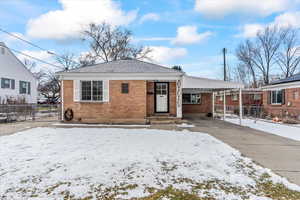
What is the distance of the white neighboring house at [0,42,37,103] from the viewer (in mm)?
19953

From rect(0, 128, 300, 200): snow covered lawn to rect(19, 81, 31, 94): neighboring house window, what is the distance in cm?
1970

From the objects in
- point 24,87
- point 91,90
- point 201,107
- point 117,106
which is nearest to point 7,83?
point 24,87

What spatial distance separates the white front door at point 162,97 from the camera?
12.6 m

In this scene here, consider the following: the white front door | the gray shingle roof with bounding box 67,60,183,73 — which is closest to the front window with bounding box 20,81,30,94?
the gray shingle roof with bounding box 67,60,183,73

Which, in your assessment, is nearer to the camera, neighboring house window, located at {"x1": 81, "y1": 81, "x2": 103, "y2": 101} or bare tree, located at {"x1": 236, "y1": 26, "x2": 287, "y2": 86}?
neighboring house window, located at {"x1": 81, "y1": 81, "x2": 103, "y2": 101}

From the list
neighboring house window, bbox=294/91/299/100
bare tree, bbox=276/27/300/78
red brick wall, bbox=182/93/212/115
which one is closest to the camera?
neighboring house window, bbox=294/91/299/100

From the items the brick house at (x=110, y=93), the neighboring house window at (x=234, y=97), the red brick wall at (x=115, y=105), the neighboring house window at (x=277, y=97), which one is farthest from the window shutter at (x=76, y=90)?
the neighboring house window at (x=234, y=97)

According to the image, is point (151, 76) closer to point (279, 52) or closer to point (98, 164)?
point (98, 164)

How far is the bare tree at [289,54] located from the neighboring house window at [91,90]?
2883 cm

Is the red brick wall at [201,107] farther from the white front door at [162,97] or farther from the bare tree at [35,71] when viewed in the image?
the bare tree at [35,71]

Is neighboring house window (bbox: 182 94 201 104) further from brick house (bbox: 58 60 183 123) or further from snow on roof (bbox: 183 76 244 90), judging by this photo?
snow on roof (bbox: 183 76 244 90)

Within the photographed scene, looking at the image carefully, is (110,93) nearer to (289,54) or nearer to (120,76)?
(120,76)

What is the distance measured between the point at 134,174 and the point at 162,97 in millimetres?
8890

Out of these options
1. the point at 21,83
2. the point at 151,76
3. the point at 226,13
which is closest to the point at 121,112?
the point at 151,76
